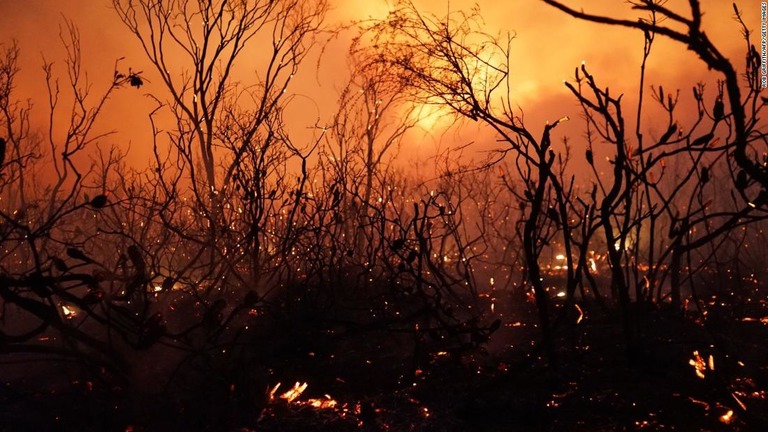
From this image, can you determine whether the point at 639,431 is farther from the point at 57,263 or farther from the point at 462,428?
the point at 57,263

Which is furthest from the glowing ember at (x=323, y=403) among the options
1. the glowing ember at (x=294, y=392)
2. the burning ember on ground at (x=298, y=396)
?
the glowing ember at (x=294, y=392)

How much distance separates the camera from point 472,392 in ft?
16.2

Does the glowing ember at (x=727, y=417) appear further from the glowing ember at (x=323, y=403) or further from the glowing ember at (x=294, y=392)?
the glowing ember at (x=294, y=392)

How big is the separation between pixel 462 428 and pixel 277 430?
150 cm

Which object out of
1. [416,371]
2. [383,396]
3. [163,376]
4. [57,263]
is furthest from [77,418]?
[416,371]

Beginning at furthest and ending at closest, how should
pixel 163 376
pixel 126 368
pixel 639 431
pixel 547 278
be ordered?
pixel 547 278 → pixel 163 376 → pixel 126 368 → pixel 639 431

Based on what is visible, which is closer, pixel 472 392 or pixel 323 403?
pixel 472 392

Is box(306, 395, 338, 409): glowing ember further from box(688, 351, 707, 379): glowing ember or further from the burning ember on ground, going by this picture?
box(688, 351, 707, 379): glowing ember

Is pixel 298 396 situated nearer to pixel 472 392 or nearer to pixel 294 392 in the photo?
pixel 294 392

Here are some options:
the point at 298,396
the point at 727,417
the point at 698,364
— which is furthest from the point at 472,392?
the point at 698,364

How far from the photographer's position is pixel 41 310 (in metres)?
4.64

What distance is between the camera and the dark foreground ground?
4480 millimetres

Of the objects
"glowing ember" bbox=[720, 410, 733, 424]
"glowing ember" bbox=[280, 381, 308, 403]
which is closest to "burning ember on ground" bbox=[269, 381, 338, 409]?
"glowing ember" bbox=[280, 381, 308, 403]

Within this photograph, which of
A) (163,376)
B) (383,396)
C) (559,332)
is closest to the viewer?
(383,396)
